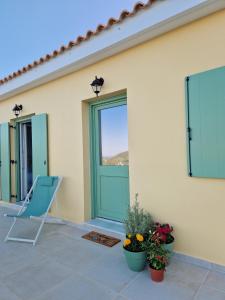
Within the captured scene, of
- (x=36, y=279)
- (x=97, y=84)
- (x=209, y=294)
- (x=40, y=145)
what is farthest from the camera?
(x=40, y=145)

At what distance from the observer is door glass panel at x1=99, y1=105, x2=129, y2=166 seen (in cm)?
361

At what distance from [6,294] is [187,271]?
6.22 ft

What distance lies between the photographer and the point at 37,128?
15.1ft

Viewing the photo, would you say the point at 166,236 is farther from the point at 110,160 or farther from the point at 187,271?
the point at 110,160

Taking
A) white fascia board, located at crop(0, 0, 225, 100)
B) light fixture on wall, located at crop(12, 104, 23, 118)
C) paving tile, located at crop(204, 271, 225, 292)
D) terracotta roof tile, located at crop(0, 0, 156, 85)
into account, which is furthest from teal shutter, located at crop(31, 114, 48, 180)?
paving tile, located at crop(204, 271, 225, 292)

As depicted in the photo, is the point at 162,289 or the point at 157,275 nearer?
the point at 162,289

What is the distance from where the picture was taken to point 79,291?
2.04 meters

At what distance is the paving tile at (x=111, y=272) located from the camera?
2.16m

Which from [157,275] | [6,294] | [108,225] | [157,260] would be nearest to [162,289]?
[157,275]

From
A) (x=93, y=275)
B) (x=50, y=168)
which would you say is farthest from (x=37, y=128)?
(x=93, y=275)

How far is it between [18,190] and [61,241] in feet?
9.01

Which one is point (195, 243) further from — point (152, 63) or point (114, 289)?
point (152, 63)

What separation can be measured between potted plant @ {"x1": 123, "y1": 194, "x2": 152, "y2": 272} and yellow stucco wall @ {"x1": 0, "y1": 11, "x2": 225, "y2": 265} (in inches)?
12.5

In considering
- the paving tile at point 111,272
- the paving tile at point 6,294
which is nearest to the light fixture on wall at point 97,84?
the paving tile at point 111,272
